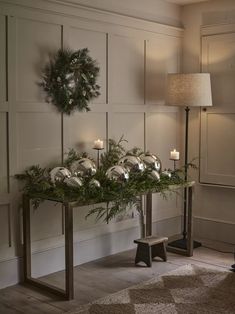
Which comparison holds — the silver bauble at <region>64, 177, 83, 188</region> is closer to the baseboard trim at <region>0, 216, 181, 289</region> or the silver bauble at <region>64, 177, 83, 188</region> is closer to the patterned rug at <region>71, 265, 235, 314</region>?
the baseboard trim at <region>0, 216, 181, 289</region>

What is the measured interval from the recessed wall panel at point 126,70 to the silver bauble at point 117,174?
84cm

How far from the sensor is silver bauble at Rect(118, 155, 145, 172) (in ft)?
13.0

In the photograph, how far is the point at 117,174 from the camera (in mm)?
3709

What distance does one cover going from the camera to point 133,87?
454 centimetres

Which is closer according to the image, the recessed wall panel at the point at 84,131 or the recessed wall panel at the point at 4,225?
the recessed wall panel at the point at 4,225

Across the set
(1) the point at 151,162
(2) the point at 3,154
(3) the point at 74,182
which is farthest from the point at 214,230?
(2) the point at 3,154

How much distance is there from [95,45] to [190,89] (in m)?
0.96

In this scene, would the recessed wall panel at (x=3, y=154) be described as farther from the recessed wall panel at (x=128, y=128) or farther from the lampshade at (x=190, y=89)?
the lampshade at (x=190, y=89)

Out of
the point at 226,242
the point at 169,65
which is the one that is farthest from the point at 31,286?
the point at 169,65

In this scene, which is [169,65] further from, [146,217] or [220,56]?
[146,217]

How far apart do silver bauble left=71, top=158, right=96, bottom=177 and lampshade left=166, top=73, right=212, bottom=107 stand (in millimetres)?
1138

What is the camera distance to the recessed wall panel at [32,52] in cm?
360

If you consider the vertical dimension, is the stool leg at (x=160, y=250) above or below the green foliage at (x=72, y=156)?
below

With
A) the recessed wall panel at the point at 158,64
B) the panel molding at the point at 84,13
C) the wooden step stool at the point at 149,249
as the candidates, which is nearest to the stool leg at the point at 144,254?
the wooden step stool at the point at 149,249
